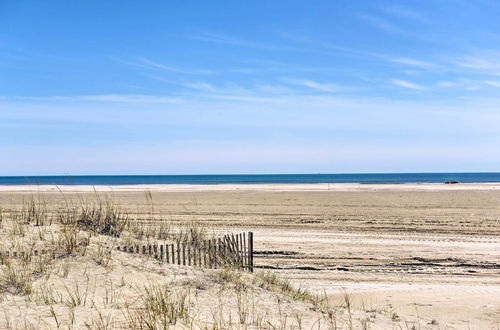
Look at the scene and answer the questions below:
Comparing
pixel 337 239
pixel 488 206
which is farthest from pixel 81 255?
pixel 488 206

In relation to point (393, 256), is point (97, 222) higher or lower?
higher

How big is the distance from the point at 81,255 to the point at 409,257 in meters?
8.71

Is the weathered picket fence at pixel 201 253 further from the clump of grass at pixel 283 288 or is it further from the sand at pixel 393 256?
the sand at pixel 393 256

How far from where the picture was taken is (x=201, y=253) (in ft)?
33.6

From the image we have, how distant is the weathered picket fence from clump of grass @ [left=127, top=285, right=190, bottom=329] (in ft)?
6.98

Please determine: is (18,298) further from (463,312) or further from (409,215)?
(409,215)

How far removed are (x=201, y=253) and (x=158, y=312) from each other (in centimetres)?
393

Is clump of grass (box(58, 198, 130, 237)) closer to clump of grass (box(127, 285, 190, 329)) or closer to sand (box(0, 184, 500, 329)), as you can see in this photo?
sand (box(0, 184, 500, 329))

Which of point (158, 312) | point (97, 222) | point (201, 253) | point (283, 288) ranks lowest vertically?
point (283, 288)

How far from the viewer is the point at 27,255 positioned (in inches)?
316

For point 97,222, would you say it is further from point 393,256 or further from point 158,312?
point 393,256

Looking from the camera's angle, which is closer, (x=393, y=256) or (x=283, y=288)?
(x=283, y=288)

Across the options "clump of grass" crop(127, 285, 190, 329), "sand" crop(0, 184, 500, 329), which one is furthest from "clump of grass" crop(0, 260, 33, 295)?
"sand" crop(0, 184, 500, 329)

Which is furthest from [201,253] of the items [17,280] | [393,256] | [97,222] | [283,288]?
[393,256]
